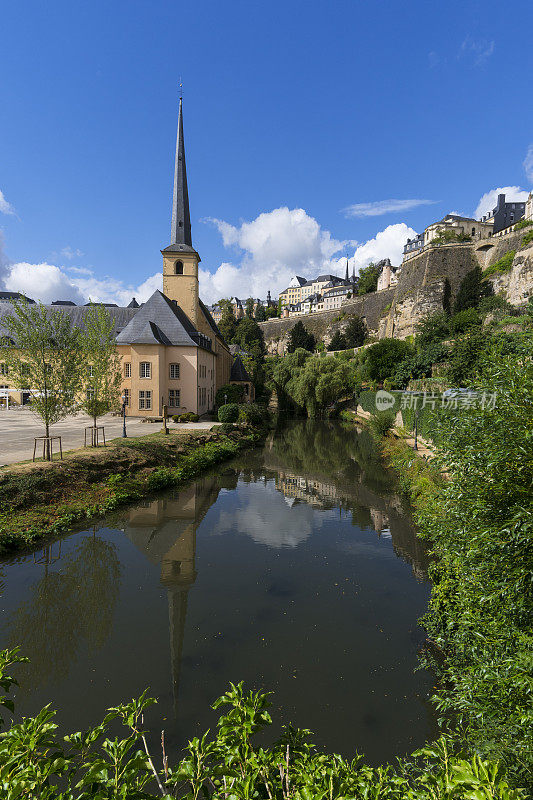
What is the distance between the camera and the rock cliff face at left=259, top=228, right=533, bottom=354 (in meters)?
45.8

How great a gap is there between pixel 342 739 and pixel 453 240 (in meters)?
71.1

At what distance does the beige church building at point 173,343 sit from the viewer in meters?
32.2

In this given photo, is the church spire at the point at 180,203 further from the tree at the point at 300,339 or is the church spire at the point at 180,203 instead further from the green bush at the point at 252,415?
the tree at the point at 300,339

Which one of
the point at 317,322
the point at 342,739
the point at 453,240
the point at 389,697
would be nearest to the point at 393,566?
the point at 389,697

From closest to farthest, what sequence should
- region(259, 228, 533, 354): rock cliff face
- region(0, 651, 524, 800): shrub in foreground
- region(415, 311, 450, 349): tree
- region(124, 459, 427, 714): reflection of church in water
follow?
region(0, 651, 524, 800): shrub in foreground
region(124, 459, 427, 714): reflection of church in water
region(259, 228, 533, 354): rock cliff face
region(415, 311, 450, 349): tree

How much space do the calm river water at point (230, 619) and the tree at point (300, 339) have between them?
2681 inches

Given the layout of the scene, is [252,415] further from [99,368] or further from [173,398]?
[99,368]

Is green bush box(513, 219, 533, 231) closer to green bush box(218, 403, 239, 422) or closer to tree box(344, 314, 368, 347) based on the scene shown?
tree box(344, 314, 368, 347)

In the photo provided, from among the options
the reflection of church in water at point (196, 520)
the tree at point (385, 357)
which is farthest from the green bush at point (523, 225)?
the reflection of church in water at point (196, 520)

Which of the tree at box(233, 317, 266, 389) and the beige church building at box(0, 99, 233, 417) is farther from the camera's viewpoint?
the tree at box(233, 317, 266, 389)

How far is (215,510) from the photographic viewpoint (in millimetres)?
14852

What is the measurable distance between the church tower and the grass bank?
843 inches

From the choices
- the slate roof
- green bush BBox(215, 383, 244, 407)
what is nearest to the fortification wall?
the slate roof

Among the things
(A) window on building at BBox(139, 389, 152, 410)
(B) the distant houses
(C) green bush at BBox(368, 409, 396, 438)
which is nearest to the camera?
(C) green bush at BBox(368, 409, 396, 438)
